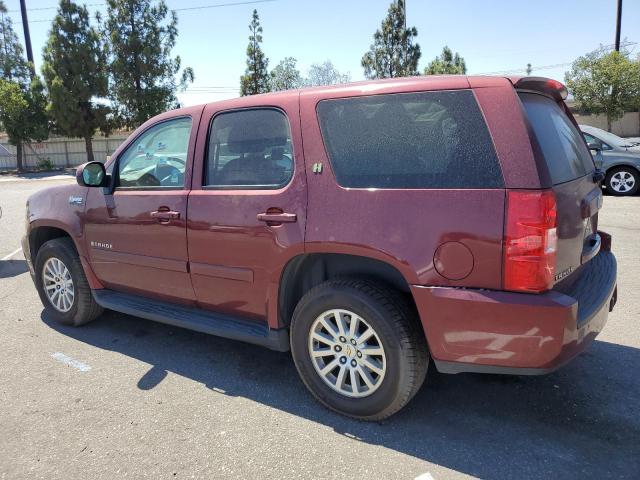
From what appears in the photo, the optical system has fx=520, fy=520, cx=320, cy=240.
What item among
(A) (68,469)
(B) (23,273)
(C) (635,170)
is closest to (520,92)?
(A) (68,469)

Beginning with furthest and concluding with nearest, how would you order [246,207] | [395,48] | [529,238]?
[395,48] → [246,207] → [529,238]

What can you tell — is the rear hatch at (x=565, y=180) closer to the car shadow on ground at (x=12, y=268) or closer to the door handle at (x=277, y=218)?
the door handle at (x=277, y=218)

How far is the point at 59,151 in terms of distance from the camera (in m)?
33.3

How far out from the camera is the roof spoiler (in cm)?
272

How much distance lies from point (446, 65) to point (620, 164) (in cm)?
2559

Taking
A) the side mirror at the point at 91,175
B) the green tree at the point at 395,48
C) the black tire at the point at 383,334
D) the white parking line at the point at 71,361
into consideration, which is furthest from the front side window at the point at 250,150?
the green tree at the point at 395,48

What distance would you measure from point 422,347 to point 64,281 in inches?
134

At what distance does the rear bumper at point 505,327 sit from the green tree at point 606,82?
33605mm

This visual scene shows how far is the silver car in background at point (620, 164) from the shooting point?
11.1m

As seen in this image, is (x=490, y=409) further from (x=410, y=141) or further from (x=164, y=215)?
(x=164, y=215)

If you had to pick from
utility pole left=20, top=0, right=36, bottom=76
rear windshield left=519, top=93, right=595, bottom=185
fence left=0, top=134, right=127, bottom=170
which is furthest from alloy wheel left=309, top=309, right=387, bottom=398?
utility pole left=20, top=0, right=36, bottom=76

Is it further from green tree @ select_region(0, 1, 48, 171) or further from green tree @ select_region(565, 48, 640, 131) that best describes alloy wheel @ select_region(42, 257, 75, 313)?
green tree @ select_region(565, 48, 640, 131)

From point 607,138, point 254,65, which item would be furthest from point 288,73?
point 607,138

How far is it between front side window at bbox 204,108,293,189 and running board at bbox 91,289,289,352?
92cm
